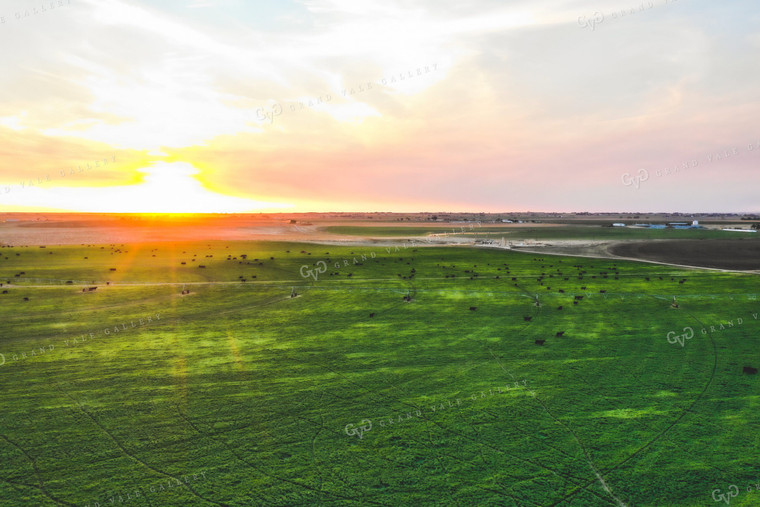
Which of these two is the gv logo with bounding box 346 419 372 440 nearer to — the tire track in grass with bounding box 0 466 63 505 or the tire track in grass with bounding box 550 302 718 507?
the tire track in grass with bounding box 550 302 718 507

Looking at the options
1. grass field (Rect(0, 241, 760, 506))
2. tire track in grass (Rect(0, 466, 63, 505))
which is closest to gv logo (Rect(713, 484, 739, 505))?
grass field (Rect(0, 241, 760, 506))

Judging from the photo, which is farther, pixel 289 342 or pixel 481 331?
pixel 481 331

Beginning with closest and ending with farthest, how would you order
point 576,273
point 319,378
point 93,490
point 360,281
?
point 93,490 < point 319,378 < point 360,281 < point 576,273

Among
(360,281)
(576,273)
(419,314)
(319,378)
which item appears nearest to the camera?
(319,378)

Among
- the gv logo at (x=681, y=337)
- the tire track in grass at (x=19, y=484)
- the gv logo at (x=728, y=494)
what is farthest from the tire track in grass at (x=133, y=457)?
the gv logo at (x=681, y=337)

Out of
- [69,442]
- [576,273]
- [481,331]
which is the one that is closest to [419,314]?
[481,331]

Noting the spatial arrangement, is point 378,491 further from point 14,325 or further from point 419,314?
point 14,325

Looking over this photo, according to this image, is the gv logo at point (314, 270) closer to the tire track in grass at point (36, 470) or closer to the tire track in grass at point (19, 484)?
the tire track in grass at point (36, 470)
